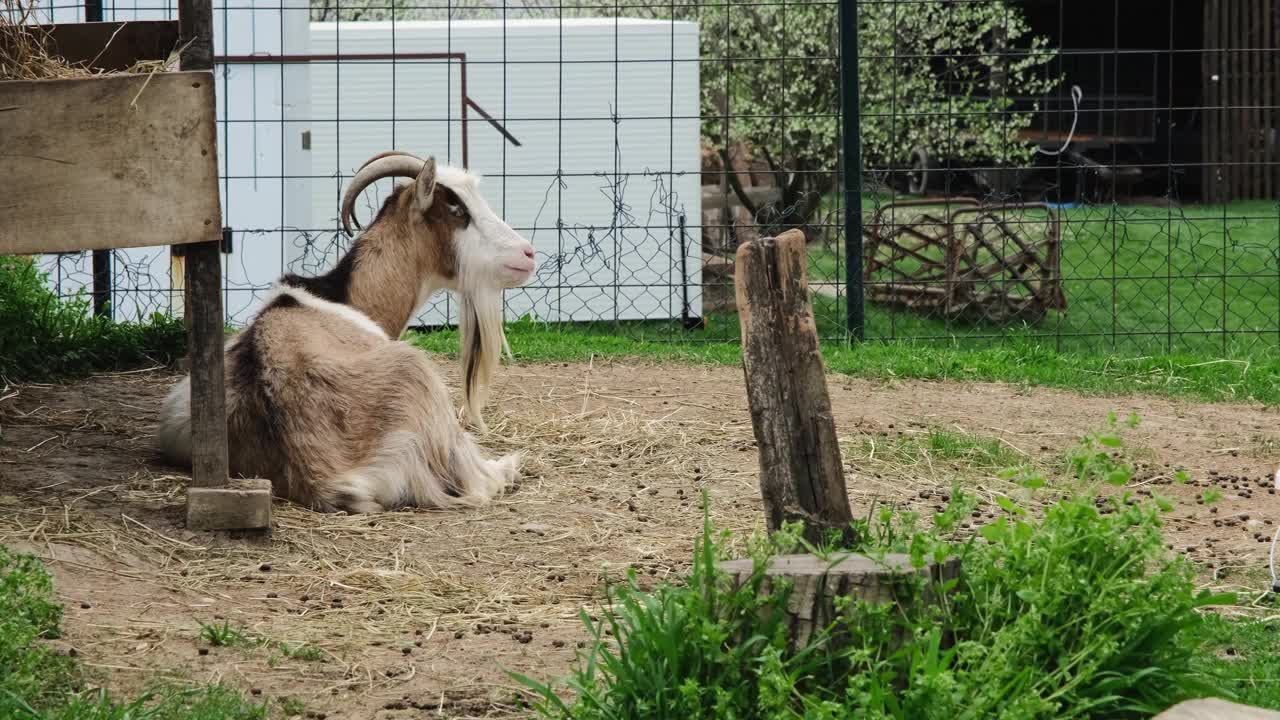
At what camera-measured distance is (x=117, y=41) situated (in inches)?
214

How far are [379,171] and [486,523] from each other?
1572 millimetres

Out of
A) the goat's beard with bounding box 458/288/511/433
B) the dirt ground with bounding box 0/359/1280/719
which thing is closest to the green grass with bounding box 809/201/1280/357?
the dirt ground with bounding box 0/359/1280/719

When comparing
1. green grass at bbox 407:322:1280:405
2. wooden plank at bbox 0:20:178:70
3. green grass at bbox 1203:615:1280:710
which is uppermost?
wooden plank at bbox 0:20:178:70

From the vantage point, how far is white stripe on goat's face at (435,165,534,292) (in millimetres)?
5918

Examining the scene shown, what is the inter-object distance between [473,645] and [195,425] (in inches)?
54.9

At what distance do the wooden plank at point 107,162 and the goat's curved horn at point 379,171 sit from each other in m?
1.32

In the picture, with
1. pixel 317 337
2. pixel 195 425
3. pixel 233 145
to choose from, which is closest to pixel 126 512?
pixel 195 425

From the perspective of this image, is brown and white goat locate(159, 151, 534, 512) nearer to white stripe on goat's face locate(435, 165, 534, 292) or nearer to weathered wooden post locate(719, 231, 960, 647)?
white stripe on goat's face locate(435, 165, 534, 292)

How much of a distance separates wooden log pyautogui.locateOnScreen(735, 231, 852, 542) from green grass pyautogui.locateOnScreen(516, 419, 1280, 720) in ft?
0.76

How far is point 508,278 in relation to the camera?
235 inches

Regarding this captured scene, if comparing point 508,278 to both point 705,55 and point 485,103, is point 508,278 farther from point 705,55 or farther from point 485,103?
point 705,55

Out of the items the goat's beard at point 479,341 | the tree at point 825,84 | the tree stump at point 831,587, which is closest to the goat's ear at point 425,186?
the goat's beard at point 479,341

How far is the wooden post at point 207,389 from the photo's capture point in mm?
4531

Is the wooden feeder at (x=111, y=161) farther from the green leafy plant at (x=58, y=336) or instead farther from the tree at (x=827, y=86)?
the tree at (x=827, y=86)
